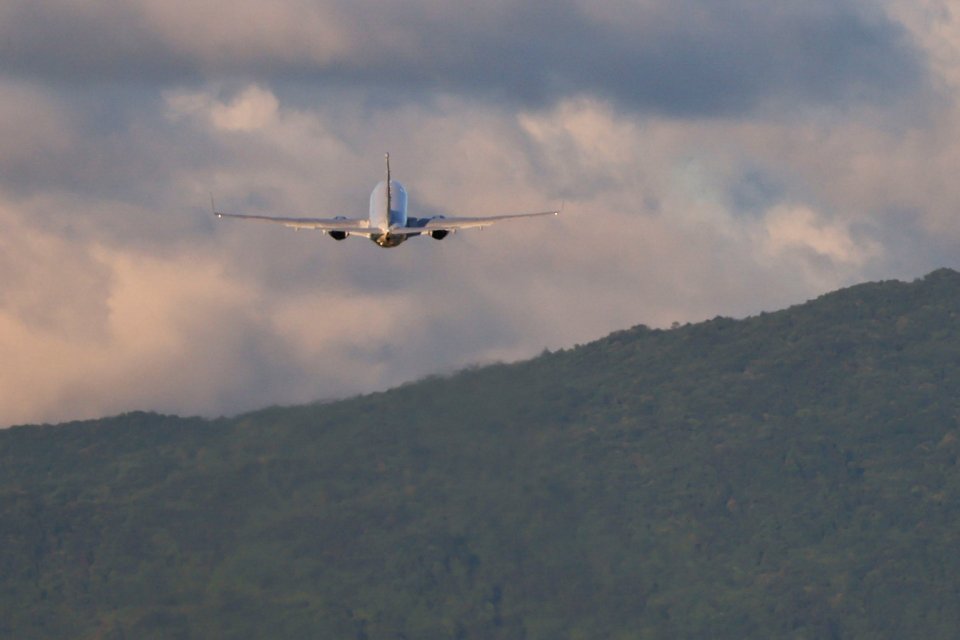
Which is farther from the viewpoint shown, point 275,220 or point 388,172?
point 388,172

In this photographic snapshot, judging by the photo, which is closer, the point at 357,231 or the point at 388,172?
the point at 357,231

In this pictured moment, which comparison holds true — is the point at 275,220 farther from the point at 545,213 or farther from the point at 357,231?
the point at 545,213

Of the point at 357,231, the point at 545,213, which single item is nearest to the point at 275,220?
the point at 357,231

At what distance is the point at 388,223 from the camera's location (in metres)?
154

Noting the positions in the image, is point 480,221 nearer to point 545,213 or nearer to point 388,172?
point 545,213

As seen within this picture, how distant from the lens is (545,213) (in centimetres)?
14912

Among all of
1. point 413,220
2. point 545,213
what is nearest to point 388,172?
point 413,220

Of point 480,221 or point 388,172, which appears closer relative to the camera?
point 480,221

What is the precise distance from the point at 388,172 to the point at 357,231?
16884 millimetres

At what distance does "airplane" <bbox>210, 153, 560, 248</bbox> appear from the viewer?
491 ft

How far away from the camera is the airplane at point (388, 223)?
149750 mm

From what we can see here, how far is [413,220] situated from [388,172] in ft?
32.0

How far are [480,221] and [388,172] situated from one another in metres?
17.8

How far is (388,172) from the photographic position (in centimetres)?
16600
